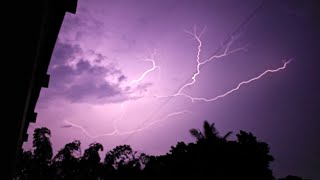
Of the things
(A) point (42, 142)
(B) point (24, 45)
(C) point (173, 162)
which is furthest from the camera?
(C) point (173, 162)

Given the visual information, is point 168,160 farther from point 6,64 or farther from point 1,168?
point 6,64

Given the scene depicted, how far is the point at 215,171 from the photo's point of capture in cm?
1554

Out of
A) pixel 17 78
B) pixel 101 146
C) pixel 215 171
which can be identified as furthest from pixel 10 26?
pixel 101 146

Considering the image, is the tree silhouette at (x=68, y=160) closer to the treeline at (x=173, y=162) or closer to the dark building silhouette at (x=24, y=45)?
the treeline at (x=173, y=162)

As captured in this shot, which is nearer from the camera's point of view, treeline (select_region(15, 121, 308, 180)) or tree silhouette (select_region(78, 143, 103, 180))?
treeline (select_region(15, 121, 308, 180))

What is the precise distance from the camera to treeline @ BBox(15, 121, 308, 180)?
1545cm

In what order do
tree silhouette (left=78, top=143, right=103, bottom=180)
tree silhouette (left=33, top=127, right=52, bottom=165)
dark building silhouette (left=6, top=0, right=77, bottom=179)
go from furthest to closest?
tree silhouette (left=78, top=143, right=103, bottom=180) → tree silhouette (left=33, top=127, right=52, bottom=165) → dark building silhouette (left=6, top=0, right=77, bottom=179)

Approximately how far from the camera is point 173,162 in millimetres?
18172

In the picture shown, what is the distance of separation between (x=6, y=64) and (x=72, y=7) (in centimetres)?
82

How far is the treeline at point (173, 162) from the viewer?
15.4 metres

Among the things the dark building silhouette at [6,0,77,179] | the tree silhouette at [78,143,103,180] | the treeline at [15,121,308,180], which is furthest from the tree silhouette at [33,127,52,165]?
the dark building silhouette at [6,0,77,179]

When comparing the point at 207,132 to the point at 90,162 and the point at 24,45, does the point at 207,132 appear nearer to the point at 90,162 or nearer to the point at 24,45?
the point at 90,162

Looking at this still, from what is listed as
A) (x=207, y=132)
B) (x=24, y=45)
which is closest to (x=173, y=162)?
(x=207, y=132)

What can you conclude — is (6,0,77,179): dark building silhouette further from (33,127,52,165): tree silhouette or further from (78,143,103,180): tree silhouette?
(78,143,103,180): tree silhouette
